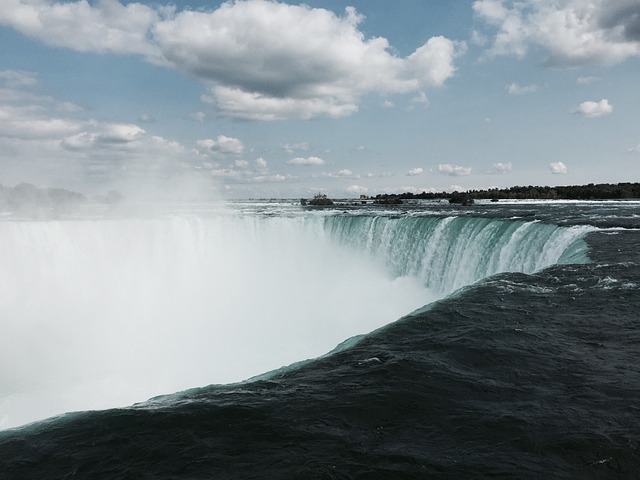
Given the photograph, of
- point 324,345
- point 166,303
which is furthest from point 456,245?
point 166,303

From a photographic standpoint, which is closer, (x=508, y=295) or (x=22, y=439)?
(x=22, y=439)

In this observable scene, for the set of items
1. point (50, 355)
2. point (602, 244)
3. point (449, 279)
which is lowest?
point (50, 355)

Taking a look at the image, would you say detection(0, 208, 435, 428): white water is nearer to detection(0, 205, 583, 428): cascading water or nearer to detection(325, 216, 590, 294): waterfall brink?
detection(0, 205, 583, 428): cascading water

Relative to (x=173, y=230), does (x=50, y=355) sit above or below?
below

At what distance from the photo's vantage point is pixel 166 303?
2034cm

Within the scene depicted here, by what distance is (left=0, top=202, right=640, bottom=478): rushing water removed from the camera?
12.9 ft

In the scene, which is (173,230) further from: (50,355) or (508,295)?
(508,295)

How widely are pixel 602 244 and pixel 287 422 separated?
533 inches

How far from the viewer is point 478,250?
1773cm

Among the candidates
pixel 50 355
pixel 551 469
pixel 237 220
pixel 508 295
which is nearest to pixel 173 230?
pixel 237 220

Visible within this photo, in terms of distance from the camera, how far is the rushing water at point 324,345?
3926 mm

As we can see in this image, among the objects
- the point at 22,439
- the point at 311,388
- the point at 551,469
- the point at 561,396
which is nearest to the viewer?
the point at 551,469

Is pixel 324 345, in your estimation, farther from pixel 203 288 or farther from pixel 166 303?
pixel 203 288

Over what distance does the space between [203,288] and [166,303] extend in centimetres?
240
